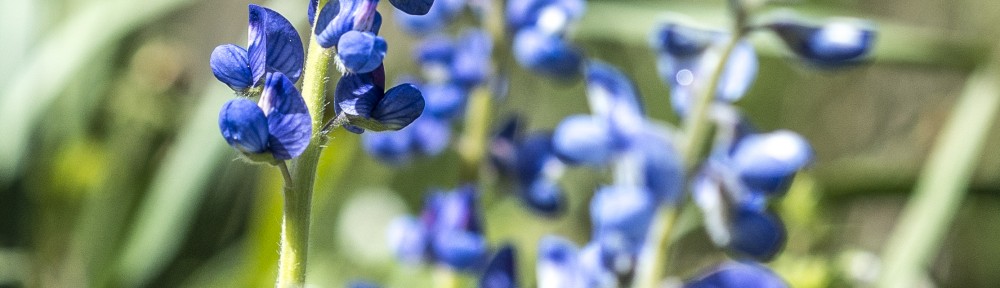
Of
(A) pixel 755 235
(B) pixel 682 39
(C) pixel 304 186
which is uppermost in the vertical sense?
(B) pixel 682 39

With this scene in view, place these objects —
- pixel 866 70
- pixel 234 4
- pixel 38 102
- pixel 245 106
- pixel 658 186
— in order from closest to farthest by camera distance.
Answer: pixel 245 106
pixel 658 186
pixel 38 102
pixel 866 70
pixel 234 4

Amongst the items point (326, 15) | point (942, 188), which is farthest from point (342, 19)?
point (942, 188)

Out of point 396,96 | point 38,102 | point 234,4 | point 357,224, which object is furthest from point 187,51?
point 396,96

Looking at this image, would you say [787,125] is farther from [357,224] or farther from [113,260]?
[113,260]

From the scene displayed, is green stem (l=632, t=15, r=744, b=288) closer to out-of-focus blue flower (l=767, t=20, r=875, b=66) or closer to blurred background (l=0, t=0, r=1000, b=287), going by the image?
out-of-focus blue flower (l=767, t=20, r=875, b=66)

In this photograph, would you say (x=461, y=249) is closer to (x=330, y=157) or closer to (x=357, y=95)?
(x=330, y=157)

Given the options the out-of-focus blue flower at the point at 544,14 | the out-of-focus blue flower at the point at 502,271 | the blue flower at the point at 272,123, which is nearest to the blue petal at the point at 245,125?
the blue flower at the point at 272,123
